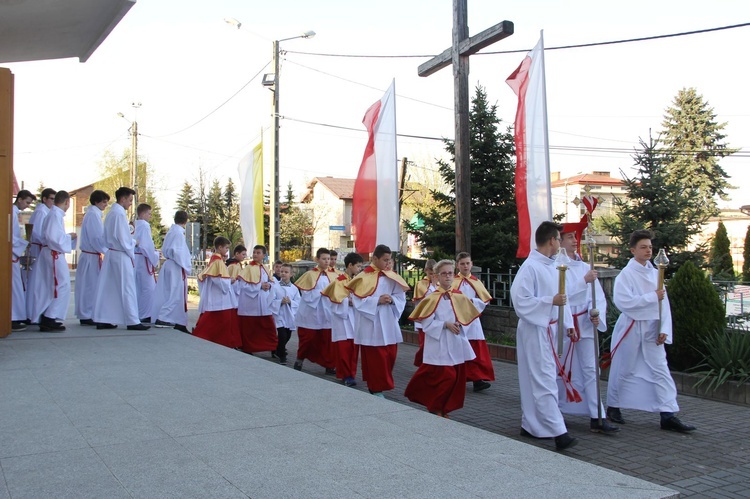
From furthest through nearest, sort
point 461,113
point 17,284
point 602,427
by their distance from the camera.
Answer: point 461,113 → point 17,284 → point 602,427

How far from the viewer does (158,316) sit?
36.0ft

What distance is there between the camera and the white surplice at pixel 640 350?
6965mm

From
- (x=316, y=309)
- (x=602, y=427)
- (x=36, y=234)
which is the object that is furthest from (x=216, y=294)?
(x=602, y=427)

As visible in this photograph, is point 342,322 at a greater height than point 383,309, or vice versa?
point 383,309

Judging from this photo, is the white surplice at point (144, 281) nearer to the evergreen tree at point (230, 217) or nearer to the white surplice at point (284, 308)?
the white surplice at point (284, 308)

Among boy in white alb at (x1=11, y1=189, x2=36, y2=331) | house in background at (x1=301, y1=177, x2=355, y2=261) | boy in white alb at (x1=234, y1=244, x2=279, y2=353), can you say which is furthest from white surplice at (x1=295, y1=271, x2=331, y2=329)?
house in background at (x1=301, y1=177, x2=355, y2=261)

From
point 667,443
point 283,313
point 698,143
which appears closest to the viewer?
point 667,443

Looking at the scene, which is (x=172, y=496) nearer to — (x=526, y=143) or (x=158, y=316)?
(x=158, y=316)

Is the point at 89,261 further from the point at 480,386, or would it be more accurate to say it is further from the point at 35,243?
the point at 480,386

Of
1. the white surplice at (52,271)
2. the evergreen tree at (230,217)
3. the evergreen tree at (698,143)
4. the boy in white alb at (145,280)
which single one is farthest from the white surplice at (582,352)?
the evergreen tree at (230,217)

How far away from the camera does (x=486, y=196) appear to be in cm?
1748

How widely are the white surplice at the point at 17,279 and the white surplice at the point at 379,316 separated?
14.7 ft

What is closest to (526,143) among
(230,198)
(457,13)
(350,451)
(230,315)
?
(457,13)

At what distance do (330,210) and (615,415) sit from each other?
56.2 meters
